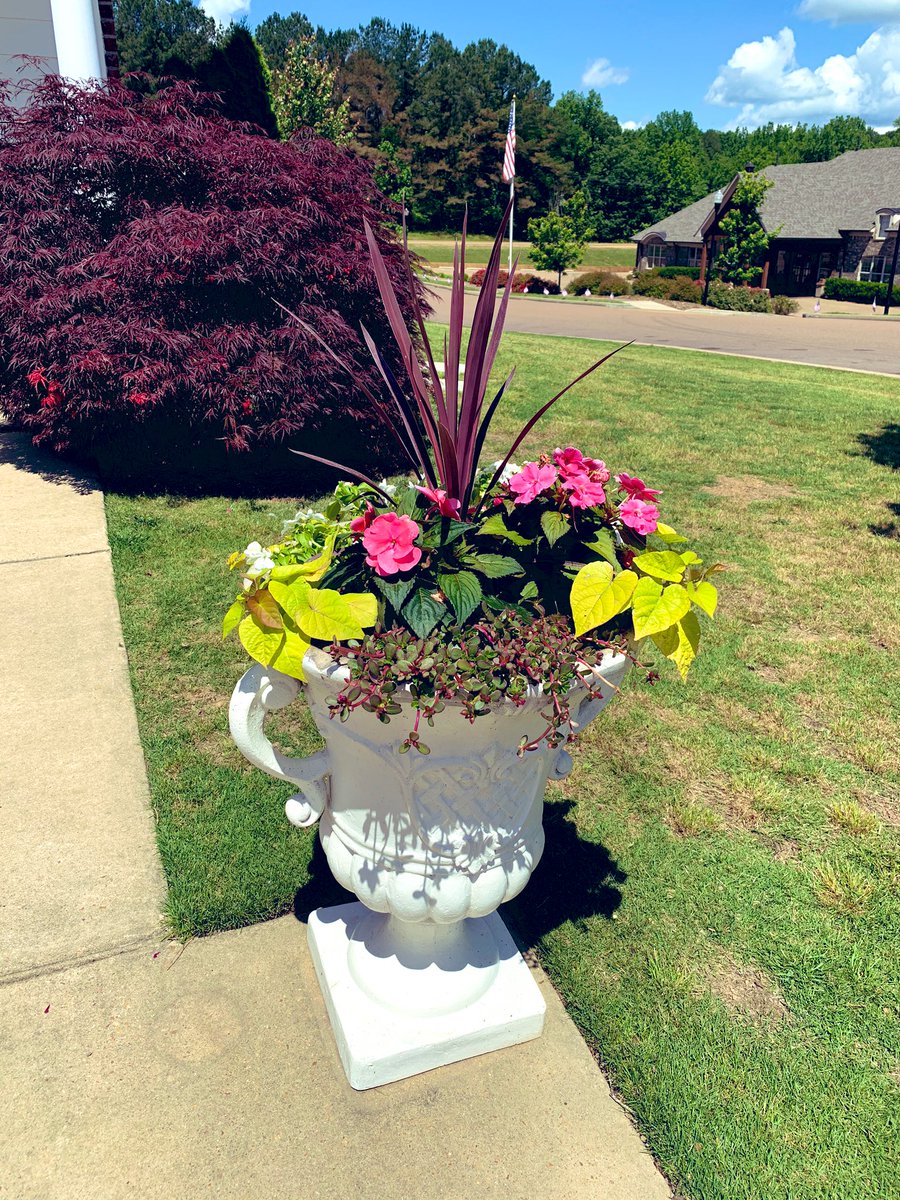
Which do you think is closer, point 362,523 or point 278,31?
point 362,523

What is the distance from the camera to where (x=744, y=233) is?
3312 cm

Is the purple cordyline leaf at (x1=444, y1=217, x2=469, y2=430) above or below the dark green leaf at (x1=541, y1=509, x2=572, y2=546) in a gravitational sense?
above

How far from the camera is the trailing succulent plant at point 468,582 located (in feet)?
5.48

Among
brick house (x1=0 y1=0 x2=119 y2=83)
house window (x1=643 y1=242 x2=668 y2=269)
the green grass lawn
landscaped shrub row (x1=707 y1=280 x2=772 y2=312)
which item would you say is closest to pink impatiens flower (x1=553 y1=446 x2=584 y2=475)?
the green grass lawn

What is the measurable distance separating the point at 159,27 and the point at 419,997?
68635 mm

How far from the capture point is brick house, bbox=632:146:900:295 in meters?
36.7

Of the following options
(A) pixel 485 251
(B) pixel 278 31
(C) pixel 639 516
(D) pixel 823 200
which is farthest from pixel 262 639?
(B) pixel 278 31

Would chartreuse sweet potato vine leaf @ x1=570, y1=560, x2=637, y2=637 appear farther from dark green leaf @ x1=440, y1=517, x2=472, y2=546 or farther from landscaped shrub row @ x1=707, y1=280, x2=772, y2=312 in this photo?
landscaped shrub row @ x1=707, y1=280, x2=772, y2=312

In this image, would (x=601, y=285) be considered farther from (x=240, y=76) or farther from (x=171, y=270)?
(x=171, y=270)

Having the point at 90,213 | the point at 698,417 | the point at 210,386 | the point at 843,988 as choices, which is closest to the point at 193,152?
the point at 90,213

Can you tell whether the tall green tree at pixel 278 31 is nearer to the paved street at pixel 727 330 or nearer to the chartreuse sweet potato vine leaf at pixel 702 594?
the paved street at pixel 727 330

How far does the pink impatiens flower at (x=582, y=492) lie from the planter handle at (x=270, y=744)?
75 centimetres

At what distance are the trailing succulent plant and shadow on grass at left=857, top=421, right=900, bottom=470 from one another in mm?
6741

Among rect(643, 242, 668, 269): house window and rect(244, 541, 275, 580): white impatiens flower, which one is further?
rect(643, 242, 668, 269): house window
